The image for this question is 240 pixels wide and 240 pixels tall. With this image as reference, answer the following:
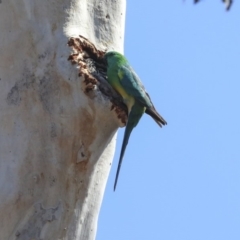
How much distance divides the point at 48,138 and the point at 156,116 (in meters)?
0.62

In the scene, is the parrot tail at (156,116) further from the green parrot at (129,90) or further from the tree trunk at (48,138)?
the tree trunk at (48,138)

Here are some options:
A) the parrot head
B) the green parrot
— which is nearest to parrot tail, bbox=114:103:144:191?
the green parrot

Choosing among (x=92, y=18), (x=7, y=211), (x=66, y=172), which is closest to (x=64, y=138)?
(x=66, y=172)

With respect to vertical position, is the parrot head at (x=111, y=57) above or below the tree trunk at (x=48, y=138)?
above

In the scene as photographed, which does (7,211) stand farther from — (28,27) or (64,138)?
(28,27)

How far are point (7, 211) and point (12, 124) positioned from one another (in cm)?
35

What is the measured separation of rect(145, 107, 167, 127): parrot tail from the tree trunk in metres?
0.32

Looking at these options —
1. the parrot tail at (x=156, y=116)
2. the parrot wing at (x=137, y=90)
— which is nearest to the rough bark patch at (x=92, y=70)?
the parrot wing at (x=137, y=90)

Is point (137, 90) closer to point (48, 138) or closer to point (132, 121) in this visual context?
point (132, 121)

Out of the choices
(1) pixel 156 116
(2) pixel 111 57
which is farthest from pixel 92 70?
(1) pixel 156 116

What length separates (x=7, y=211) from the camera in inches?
118

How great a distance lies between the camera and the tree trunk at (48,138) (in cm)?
302

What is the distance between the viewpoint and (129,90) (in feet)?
11.2

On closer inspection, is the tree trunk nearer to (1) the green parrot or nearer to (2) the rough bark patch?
(2) the rough bark patch
